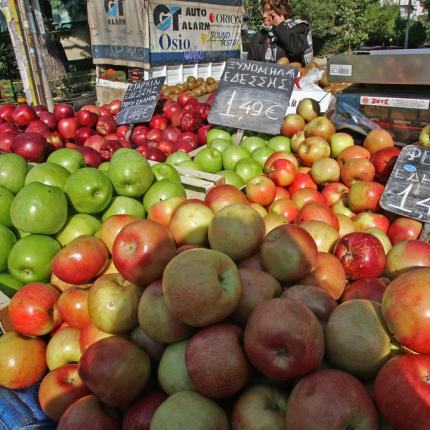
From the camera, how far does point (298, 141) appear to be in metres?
3.76

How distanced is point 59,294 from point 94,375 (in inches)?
32.9

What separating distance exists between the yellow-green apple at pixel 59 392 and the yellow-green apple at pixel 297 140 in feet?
9.68

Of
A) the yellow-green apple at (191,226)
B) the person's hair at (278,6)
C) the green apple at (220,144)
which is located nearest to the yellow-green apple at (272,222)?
the yellow-green apple at (191,226)

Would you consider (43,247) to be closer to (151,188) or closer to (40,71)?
(151,188)

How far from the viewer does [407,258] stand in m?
2.04

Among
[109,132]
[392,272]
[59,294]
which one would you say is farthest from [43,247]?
[109,132]

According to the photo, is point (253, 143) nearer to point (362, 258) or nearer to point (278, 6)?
point (362, 258)

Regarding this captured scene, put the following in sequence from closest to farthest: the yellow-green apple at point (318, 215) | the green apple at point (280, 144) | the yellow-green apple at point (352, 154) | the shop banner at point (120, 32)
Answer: the yellow-green apple at point (318, 215)
the yellow-green apple at point (352, 154)
the green apple at point (280, 144)
the shop banner at point (120, 32)

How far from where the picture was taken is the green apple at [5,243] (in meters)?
2.40

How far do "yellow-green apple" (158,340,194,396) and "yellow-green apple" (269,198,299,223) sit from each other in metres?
1.50

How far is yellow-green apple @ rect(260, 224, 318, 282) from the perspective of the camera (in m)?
1.80

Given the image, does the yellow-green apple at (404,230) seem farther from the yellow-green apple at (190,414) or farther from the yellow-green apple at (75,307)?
the yellow-green apple at (75,307)

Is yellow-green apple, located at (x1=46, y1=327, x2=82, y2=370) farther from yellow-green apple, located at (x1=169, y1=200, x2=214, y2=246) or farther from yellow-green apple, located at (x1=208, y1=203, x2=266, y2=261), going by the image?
yellow-green apple, located at (x1=208, y1=203, x2=266, y2=261)

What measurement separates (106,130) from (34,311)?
3.38 metres
